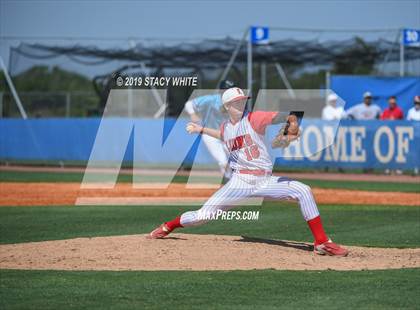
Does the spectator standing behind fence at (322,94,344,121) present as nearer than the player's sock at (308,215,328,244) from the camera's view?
No

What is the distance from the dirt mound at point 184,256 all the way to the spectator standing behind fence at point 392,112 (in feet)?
48.1

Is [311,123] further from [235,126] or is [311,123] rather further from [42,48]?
[235,126]

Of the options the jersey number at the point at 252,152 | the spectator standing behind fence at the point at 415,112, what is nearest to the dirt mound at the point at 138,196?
the spectator standing behind fence at the point at 415,112

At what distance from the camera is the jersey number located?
1077 cm

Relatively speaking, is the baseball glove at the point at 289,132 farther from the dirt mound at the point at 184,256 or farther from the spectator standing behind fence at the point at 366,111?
the spectator standing behind fence at the point at 366,111

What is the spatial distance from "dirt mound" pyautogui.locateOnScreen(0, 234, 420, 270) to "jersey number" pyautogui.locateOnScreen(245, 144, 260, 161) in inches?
45.4

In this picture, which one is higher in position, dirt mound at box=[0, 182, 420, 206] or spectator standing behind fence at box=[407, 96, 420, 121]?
spectator standing behind fence at box=[407, 96, 420, 121]

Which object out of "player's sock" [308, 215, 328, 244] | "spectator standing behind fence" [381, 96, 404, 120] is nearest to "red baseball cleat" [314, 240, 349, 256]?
"player's sock" [308, 215, 328, 244]

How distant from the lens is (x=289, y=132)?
1032 cm

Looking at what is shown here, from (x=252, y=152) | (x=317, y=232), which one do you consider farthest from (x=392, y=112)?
(x=317, y=232)

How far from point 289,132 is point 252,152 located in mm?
694

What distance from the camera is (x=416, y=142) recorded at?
78.6 feet

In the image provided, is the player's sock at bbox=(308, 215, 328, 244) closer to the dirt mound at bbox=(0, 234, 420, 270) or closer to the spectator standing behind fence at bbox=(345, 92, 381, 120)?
the dirt mound at bbox=(0, 234, 420, 270)

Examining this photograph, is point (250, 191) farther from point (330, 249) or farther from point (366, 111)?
point (366, 111)
